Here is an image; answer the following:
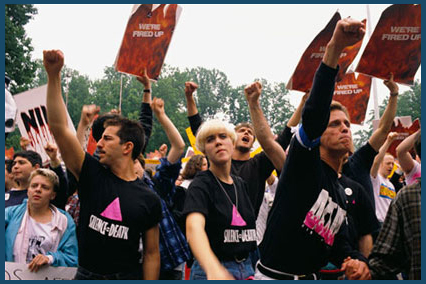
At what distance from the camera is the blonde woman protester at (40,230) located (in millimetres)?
4105

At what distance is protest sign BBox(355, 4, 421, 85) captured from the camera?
4980 mm

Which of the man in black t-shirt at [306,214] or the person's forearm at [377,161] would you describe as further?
the person's forearm at [377,161]

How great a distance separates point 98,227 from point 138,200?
0.31 meters

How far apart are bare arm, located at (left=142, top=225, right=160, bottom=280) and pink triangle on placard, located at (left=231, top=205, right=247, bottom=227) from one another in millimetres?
559

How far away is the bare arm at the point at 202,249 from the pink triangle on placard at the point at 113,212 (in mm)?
520

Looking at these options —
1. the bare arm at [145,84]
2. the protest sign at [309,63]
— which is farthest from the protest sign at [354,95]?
the bare arm at [145,84]

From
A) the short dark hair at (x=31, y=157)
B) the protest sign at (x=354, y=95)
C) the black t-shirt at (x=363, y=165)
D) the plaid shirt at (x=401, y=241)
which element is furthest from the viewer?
the protest sign at (x=354, y=95)

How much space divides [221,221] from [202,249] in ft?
2.49

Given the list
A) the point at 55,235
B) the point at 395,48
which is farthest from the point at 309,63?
the point at 55,235

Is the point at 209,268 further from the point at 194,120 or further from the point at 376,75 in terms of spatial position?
the point at 376,75

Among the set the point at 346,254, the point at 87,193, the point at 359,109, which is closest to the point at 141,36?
the point at 87,193

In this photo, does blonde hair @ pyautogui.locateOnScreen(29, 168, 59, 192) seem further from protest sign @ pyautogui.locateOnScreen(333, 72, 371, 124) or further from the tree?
the tree

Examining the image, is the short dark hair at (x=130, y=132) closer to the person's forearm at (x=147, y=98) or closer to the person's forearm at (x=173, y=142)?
the person's forearm at (x=173, y=142)

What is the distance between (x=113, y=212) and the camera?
3178 mm
